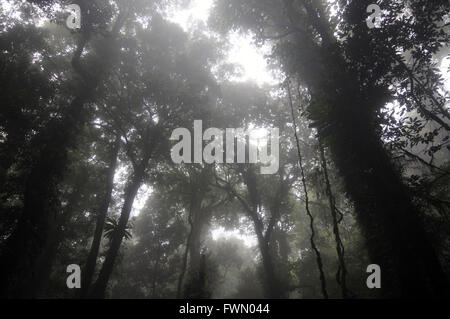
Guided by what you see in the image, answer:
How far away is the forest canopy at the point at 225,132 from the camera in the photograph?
225 inches

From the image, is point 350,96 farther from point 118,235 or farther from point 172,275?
point 172,275

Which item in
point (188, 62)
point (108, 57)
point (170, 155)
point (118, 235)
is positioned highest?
point (188, 62)

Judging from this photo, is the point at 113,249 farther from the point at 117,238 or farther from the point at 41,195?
the point at 41,195

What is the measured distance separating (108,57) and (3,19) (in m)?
7.82

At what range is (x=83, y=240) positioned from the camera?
23.5 meters

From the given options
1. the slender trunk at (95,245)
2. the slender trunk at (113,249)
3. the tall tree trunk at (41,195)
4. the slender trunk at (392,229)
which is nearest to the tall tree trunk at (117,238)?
the slender trunk at (113,249)

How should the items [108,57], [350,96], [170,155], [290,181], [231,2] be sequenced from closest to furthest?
[350,96] → [231,2] → [108,57] → [170,155] → [290,181]

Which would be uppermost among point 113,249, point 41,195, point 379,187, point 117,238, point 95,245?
point 41,195

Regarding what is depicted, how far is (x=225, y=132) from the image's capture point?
59.3 ft

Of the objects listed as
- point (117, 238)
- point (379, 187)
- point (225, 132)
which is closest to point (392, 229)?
point (379, 187)

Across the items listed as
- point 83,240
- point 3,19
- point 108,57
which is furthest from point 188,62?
point 83,240

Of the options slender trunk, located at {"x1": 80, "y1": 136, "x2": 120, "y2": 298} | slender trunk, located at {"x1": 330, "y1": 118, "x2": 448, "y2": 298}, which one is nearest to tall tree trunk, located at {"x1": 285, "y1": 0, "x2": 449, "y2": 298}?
slender trunk, located at {"x1": 330, "y1": 118, "x2": 448, "y2": 298}

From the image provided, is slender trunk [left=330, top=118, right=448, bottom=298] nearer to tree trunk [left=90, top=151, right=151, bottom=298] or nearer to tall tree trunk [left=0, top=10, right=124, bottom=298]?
tall tree trunk [left=0, top=10, right=124, bottom=298]

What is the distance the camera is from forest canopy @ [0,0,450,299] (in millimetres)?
5715
